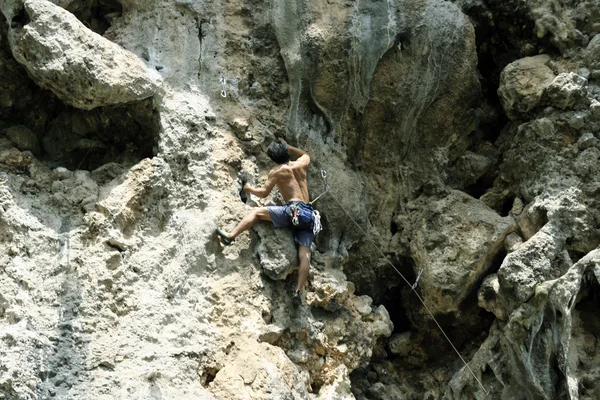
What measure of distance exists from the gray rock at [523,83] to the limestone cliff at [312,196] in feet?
0.07

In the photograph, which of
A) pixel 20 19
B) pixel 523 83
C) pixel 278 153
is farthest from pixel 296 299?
pixel 20 19

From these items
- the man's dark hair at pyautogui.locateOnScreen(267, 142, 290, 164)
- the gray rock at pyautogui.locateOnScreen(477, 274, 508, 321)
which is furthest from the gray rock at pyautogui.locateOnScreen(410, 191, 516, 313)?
the man's dark hair at pyautogui.locateOnScreen(267, 142, 290, 164)

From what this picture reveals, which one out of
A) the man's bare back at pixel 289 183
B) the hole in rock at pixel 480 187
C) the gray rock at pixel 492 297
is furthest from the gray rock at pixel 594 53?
the man's bare back at pixel 289 183

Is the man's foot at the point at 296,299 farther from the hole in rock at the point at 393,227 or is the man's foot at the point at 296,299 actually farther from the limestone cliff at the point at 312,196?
the hole in rock at the point at 393,227

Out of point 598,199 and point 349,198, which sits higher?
point 598,199

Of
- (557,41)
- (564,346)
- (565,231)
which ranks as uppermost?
(557,41)

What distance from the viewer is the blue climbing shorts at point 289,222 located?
24.5ft

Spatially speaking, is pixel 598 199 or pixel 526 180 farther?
Answer: pixel 526 180

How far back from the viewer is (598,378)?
707cm

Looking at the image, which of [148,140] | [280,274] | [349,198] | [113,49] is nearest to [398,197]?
[349,198]

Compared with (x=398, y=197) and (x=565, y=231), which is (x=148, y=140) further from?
(x=565, y=231)

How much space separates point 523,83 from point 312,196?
229 centimetres

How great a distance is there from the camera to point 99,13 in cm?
860

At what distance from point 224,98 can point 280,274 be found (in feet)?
6.01
